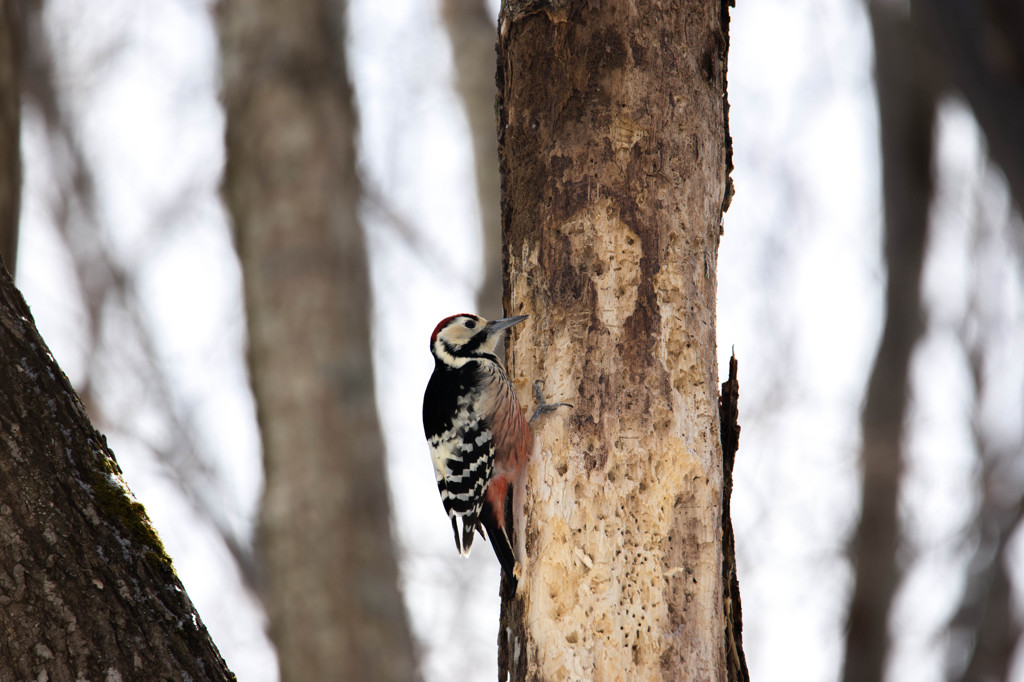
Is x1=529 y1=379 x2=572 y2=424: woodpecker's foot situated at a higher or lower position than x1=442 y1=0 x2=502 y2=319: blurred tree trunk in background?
lower

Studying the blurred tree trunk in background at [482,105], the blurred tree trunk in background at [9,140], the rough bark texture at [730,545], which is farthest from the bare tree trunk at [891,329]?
the blurred tree trunk in background at [9,140]

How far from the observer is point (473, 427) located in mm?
3268

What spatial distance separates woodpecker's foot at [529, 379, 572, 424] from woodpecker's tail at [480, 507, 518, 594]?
42cm

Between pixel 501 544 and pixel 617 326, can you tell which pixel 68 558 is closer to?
pixel 501 544

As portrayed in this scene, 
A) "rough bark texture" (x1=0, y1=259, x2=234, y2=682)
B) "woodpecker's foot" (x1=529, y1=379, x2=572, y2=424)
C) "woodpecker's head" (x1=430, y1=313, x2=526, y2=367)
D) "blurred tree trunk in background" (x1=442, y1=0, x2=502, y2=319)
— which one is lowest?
"rough bark texture" (x1=0, y1=259, x2=234, y2=682)

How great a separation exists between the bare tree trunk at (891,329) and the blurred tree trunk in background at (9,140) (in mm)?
4700

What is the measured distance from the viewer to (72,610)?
5.89 feet

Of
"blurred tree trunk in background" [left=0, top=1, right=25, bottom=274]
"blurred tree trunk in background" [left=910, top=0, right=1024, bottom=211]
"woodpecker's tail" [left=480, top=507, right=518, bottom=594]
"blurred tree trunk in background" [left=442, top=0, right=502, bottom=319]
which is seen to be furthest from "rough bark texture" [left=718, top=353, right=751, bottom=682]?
"blurred tree trunk in background" [left=442, top=0, right=502, bottom=319]

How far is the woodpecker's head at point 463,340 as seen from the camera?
3525mm

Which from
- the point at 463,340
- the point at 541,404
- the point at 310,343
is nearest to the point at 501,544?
the point at 541,404

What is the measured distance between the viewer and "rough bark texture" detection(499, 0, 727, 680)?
7.47 feet

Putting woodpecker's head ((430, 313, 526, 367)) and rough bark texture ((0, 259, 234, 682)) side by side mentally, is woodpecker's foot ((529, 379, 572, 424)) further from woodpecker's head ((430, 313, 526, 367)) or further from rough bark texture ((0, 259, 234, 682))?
rough bark texture ((0, 259, 234, 682))

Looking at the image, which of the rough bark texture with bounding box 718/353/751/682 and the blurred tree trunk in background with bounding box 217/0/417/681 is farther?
the blurred tree trunk in background with bounding box 217/0/417/681

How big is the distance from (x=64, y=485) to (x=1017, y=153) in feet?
8.08
